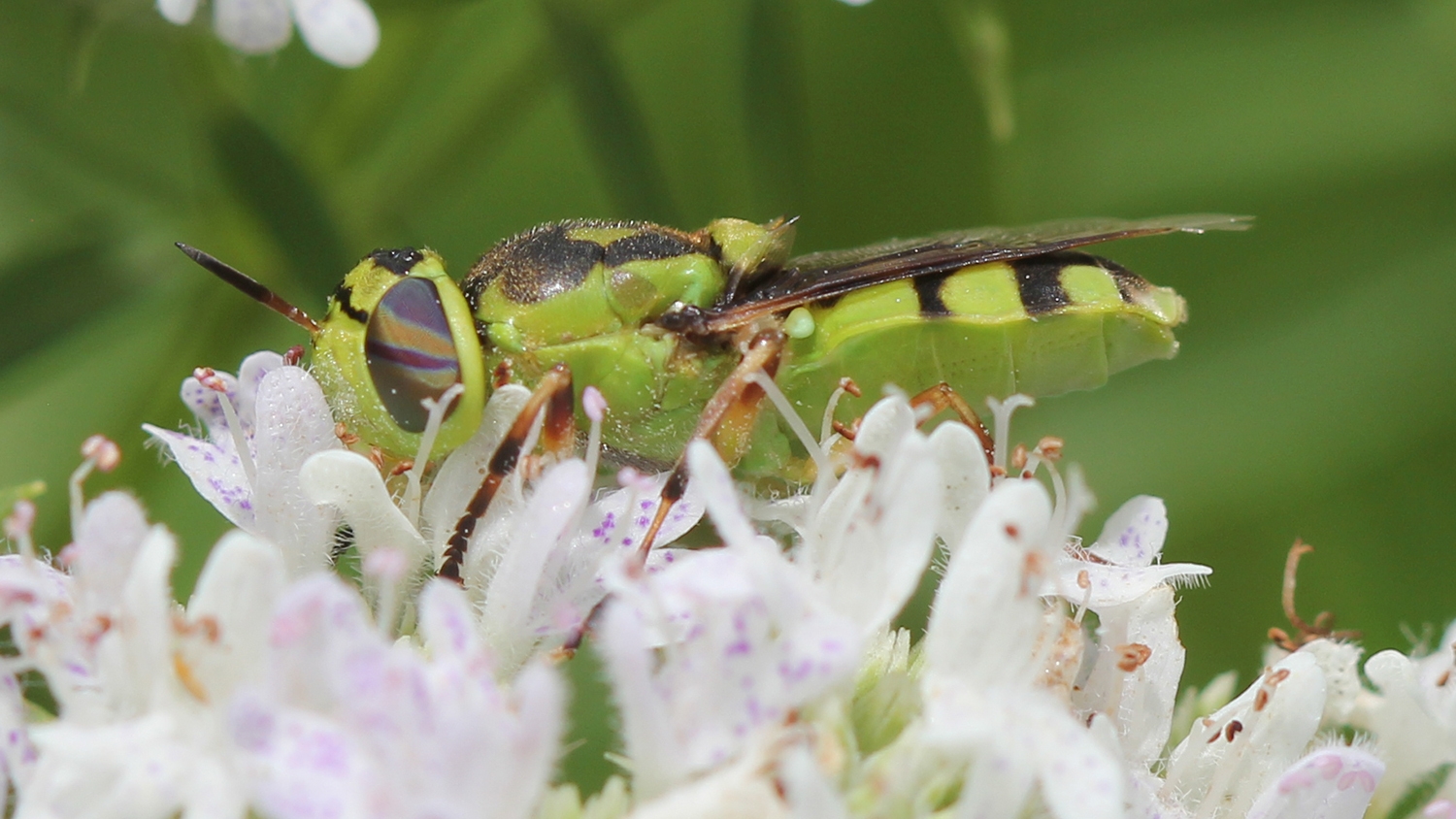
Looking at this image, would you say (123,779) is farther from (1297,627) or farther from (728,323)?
(1297,627)

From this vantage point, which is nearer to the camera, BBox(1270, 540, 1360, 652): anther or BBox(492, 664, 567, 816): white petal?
BBox(492, 664, 567, 816): white petal

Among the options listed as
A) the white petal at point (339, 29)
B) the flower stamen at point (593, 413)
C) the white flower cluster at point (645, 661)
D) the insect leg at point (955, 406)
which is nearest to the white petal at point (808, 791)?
the white flower cluster at point (645, 661)

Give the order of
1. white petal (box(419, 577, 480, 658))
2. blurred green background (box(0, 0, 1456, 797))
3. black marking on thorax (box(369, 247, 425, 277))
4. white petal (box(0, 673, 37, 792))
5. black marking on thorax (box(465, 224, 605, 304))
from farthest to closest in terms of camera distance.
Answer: blurred green background (box(0, 0, 1456, 797))
black marking on thorax (box(465, 224, 605, 304))
black marking on thorax (box(369, 247, 425, 277))
white petal (box(0, 673, 37, 792))
white petal (box(419, 577, 480, 658))

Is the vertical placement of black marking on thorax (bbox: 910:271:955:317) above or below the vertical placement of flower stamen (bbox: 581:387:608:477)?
above

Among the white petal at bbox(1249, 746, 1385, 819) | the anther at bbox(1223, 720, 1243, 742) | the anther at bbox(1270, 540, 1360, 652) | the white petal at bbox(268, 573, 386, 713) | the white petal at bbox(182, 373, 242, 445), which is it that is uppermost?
the white petal at bbox(182, 373, 242, 445)

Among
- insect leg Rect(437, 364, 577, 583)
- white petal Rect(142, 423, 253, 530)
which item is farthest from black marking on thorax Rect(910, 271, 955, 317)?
white petal Rect(142, 423, 253, 530)

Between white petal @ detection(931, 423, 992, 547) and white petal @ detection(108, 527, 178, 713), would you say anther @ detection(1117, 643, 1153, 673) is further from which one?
white petal @ detection(108, 527, 178, 713)
